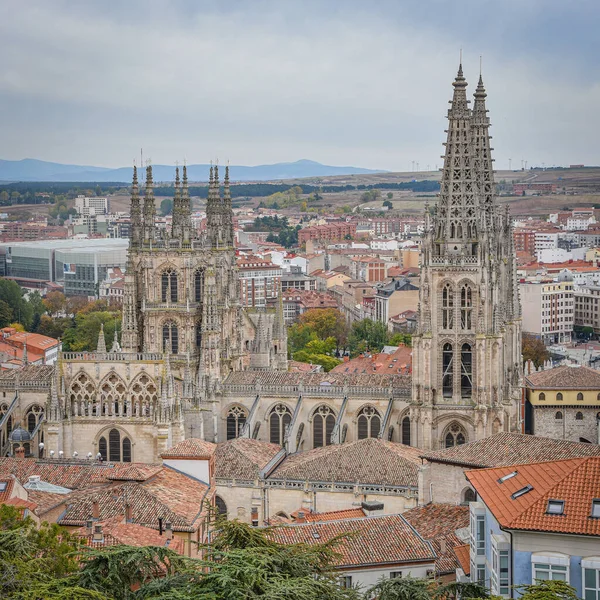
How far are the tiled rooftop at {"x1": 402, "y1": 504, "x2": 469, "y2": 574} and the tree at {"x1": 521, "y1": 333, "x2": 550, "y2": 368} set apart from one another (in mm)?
67115

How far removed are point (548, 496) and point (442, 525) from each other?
50.1ft

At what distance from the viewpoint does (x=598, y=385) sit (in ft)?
279

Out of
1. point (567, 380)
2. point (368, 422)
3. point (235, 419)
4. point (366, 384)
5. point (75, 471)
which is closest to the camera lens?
point (75, 471)

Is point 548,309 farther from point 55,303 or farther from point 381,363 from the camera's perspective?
point 55,303

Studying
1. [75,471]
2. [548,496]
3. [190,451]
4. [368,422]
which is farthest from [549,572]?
[368,422]

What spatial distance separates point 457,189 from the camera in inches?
2881

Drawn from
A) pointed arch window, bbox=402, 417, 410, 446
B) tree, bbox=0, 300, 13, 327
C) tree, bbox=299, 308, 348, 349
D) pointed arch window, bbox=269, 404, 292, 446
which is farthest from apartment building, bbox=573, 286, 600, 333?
pointed arch window, bbox=269, 404, 292, 446

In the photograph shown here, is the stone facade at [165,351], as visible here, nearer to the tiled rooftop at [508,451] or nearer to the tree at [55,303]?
the tiled rooftop at [508,451]

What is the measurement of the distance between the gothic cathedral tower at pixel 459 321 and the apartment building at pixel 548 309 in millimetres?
88815

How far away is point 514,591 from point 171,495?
64.7 ft

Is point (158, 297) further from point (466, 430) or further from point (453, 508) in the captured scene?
point (453, 508)

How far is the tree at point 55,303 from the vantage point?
7147 inches

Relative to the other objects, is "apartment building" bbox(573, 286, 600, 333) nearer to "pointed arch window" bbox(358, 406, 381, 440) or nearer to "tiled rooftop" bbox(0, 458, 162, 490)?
"pointed arch window" bbox(358, 406, 381, 440)

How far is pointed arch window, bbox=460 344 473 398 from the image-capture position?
236ft
